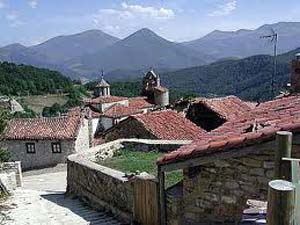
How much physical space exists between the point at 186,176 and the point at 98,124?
44276 mm

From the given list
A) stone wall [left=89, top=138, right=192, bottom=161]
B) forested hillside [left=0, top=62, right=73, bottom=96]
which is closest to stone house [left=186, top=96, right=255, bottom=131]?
stone wall [left=89, top=138, right=192, bottom=161]

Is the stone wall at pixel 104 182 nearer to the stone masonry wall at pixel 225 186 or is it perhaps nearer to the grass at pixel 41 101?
the stone masonry wall at pixel 225 186

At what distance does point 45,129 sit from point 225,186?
27.1 metres

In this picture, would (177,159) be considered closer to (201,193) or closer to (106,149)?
(201,193)

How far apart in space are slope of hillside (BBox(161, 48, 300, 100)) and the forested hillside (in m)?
33.1

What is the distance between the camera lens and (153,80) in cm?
6162

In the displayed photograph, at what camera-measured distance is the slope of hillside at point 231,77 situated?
8845 centimetres

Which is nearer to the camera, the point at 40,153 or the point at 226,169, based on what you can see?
the point at 226,169

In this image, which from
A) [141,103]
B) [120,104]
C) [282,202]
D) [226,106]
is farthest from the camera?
[141,103]

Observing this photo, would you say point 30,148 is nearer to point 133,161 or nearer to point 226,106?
point 226,106

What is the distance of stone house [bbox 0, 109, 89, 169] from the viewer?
31438mm

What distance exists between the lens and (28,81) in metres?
87.3

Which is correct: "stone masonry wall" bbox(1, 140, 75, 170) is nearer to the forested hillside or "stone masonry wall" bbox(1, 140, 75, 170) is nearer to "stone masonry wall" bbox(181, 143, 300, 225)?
"stone masonry wall" bbox(181, 143, 300, 225)

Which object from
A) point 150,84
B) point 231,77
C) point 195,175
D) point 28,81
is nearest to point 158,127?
point 195,175
